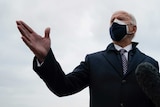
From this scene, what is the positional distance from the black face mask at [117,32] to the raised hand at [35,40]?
1043 millimetres

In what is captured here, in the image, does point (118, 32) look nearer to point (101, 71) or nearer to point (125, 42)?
point (125, 42)

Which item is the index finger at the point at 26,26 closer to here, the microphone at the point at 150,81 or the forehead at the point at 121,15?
the microphone at the point at 150,81

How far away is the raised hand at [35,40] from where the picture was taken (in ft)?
13.7

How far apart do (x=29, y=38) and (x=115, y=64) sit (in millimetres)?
1242

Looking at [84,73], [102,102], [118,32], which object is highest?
[118,32]

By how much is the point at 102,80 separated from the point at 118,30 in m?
0.71

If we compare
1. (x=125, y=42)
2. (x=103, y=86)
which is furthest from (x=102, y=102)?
(x=125, y=42)

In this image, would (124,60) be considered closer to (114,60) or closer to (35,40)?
(114,60)

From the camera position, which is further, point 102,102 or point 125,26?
point 125,26

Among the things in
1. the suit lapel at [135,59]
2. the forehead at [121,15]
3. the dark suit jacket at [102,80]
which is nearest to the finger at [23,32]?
the dark suit jacket at [102,80]

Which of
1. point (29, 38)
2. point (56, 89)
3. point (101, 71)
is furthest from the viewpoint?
point (101, 71)

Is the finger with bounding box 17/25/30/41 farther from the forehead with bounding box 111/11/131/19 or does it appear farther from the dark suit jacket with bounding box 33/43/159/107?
the forehead with bounding box 111/11/131/19

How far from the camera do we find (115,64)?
4.91 meters

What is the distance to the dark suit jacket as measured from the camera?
176 inches
